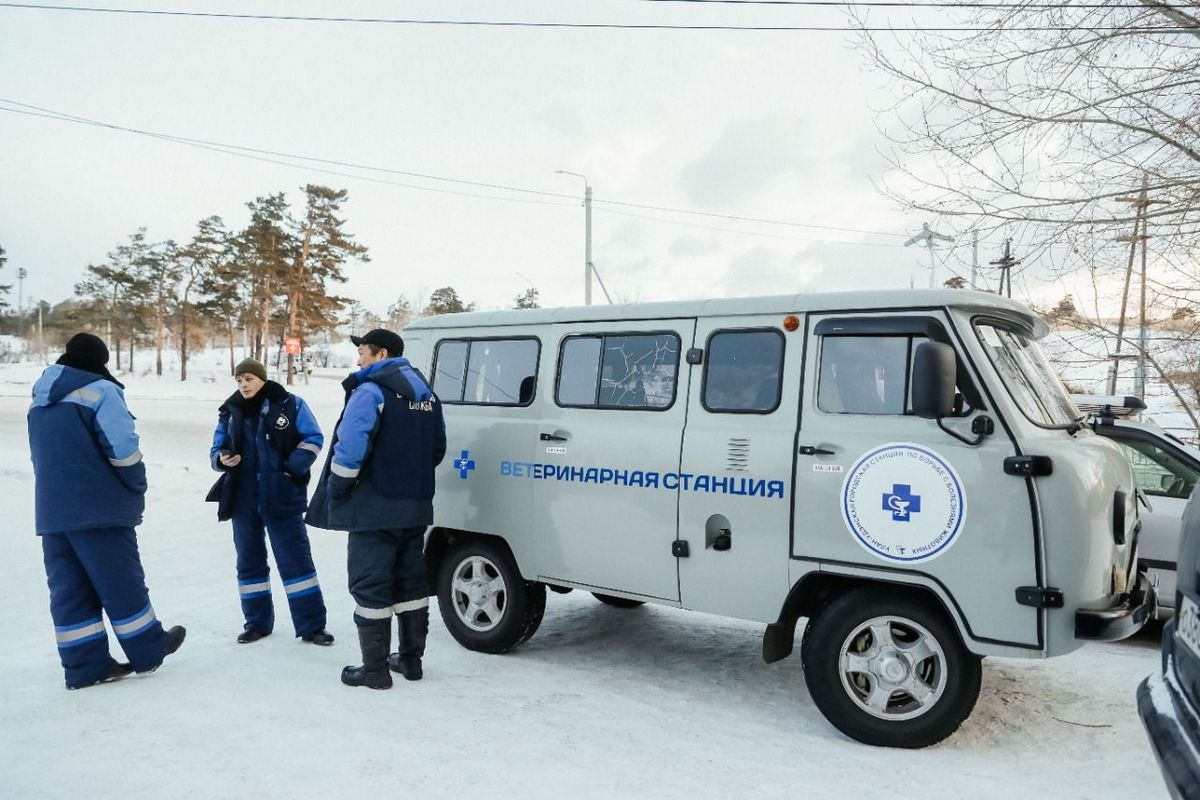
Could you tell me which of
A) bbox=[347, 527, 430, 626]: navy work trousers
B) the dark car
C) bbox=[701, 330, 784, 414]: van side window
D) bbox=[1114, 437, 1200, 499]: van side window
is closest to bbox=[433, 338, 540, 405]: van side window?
bbox=[347, 527, 430, 626]: navy work trousers

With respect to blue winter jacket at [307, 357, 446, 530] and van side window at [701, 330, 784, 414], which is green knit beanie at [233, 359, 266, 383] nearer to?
blue winter jacket at [307, 357, 446, 530]

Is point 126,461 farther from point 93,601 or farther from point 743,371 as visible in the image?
point 743,371

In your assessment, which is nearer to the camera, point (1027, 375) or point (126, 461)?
point (1027, 375)

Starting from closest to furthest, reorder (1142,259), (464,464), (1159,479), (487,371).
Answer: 1. (464,464)
2. (487,371)
3. (1159,479)
4. (1142,259)

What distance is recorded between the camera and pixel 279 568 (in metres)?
5.75

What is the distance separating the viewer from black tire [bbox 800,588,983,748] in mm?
4031

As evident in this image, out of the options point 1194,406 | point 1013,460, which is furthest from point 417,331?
point 1194,406

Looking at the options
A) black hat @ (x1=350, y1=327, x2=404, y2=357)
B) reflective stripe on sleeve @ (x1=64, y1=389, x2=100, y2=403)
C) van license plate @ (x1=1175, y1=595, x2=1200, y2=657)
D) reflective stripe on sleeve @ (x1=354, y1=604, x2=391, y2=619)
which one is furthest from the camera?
black hat @ (x1=350, y1=327, x2=404, y2=357)

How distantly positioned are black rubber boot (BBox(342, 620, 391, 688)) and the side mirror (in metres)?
3.35

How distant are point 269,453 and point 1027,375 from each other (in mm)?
4752

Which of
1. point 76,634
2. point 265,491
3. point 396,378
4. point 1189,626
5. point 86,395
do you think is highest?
point 396,378

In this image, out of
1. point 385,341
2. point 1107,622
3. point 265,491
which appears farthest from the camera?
point 265,491

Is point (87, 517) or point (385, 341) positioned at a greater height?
point (385, 341)

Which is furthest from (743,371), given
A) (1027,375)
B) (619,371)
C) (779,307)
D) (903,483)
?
(1027,375)
